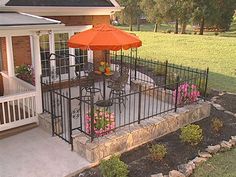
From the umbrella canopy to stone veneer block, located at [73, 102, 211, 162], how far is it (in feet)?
7.97

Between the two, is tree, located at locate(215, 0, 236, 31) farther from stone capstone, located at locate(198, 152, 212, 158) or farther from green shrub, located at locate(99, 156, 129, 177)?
green shrub, located at locate(99, 156, 129, 177)

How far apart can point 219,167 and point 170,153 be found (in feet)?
4.24

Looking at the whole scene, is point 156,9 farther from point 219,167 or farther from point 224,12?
point 219,167

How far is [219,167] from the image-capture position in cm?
754

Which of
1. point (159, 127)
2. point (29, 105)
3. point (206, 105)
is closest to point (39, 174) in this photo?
point (29, 105)

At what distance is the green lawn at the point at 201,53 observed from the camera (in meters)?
16.9

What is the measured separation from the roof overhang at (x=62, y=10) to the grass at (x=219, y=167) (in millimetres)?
7767

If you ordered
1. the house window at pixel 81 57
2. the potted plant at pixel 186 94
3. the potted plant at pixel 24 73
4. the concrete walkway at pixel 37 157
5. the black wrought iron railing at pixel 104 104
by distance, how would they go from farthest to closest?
the house window at pixel 81 57 < the potted plant at pixel 24 73 < the potted plant at pixel 186 94 < the black wrought iron railing at pixel 104 104 < the concrete walkway at pixel 37 157

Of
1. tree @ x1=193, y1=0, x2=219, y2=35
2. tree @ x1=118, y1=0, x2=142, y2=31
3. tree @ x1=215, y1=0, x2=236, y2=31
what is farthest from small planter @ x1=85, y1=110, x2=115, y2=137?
tree @ x1=118, y1=0, x2=142, y2=31

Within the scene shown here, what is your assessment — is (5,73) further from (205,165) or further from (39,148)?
(205,165)

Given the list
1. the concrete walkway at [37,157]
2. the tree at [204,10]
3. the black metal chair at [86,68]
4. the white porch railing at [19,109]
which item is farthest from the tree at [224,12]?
the concrete walkway at [37,157]

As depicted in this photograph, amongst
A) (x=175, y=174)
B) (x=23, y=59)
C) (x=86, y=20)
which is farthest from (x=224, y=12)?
(x=175, y=174)

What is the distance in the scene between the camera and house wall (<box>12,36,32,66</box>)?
1119 centimetres

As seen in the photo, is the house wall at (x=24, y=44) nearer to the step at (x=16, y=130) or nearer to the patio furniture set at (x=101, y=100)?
the patio furniture set at (x=101, y=100)
